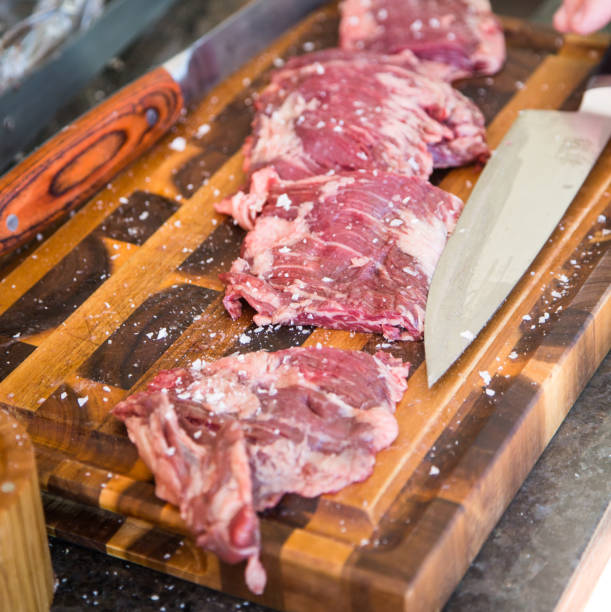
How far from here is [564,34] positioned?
4.17 metres

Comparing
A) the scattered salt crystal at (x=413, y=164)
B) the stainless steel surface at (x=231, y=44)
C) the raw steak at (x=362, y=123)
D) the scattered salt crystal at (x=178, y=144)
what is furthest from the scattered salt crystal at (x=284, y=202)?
the stainless steel surface at (x=231, y=44)

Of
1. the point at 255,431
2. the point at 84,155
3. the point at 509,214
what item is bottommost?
the point at 509,214

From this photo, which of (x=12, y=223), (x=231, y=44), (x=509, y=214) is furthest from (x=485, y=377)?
(x=231, y=44)

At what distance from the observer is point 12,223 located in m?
3.11

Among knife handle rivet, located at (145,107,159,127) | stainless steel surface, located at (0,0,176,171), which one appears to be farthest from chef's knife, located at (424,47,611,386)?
stainless steel surface, located at (0,0,176,171)

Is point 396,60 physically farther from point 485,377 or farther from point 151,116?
point 485,377

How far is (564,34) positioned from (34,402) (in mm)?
2760

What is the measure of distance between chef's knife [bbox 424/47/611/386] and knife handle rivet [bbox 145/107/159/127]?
1220 millimetres

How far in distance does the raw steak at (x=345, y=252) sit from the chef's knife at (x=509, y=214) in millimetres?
67

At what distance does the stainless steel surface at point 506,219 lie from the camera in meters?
2.81

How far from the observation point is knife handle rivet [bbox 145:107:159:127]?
357cm

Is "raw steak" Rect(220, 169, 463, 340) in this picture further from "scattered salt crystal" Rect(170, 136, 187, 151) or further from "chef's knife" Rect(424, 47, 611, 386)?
"scattered salt crystal" Rect(170, 136, 187, 151)

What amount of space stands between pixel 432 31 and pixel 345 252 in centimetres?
149

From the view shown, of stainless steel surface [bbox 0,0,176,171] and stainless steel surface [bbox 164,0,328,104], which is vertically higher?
stainless steel surface [bbox 0,0,176,171]
